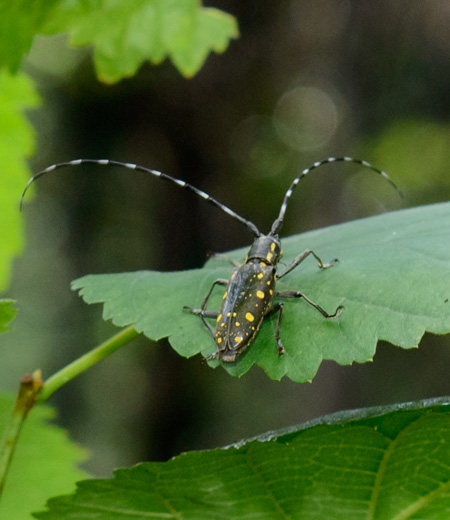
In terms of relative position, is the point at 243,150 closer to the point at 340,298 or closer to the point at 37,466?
the point at 37,466

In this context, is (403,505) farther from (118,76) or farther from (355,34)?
(355,34)

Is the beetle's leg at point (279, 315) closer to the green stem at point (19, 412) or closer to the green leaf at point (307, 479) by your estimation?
the green leaf at point (307, 479)

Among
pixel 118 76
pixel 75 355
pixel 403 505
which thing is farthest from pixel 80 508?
pixel 75 355

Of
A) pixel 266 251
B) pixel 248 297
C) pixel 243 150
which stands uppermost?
pixel 243 150

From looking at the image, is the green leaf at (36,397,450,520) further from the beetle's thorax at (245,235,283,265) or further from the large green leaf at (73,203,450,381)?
the beetle's thorax at (245,235,283,265)

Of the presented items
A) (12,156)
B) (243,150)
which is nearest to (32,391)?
(12,156)

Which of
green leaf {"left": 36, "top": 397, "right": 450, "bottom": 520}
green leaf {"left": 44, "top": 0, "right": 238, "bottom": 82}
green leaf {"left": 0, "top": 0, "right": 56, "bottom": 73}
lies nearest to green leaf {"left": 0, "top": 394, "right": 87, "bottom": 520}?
green leaf {"left": 36, "top": 397, "right": 450, "bottom": 520}
